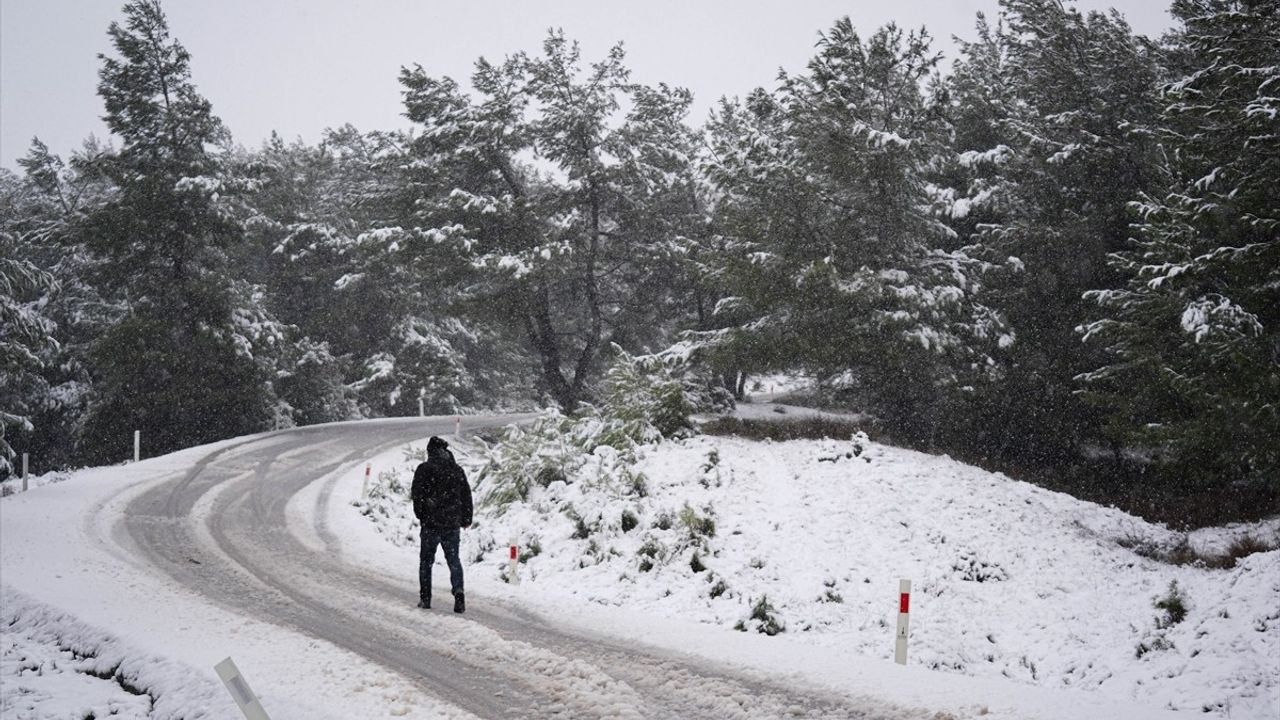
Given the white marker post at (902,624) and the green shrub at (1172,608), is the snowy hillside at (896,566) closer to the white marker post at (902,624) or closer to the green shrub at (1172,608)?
the green shrub at (1172,608)

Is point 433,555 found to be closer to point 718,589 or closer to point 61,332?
point 718,589

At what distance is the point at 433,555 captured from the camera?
959cm

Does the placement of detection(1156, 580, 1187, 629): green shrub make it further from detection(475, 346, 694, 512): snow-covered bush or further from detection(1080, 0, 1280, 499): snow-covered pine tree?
detection(475, 346, 694, 512): snow-covered bush

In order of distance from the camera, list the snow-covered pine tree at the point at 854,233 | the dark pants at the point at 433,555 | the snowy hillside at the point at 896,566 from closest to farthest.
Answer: the snowy hillside at the point at 896,566, the dark pants at the point at 433,555, the snow-covered pine tree at the point at 854,233

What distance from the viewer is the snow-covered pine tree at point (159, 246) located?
2748 centimetres

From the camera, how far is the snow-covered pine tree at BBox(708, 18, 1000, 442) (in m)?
17.7

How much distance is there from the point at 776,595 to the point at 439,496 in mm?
4993

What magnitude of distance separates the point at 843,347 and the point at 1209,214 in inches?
288

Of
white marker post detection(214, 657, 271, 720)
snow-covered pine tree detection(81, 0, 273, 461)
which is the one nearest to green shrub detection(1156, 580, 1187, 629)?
white marker post detection(214, 657, 271, 720)

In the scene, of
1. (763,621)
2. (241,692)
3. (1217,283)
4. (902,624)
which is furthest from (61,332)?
(1217,283)

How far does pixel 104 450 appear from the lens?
2923cm

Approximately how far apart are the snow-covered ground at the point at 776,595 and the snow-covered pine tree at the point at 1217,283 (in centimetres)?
184

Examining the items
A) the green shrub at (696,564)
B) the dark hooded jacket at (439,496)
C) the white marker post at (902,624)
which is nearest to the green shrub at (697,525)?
the green shrub at (696,564)

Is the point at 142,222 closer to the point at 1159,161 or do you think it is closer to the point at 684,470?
the point at 684,470
